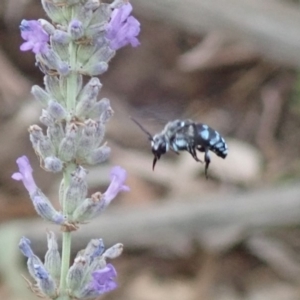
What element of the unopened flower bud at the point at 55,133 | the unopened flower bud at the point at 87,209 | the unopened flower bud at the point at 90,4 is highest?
the unopened flower bud at the point at 90,4

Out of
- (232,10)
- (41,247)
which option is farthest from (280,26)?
(41,247)

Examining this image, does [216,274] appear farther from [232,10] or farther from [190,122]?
[190,122]

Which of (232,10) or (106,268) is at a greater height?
(106,268)

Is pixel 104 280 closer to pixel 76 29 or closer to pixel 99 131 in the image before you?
pixel 99 131

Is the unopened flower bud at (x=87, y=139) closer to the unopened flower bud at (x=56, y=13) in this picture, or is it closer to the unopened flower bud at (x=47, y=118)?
the unopened flower bud at (x=47, y=118)

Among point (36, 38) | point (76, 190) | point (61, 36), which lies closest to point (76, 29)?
point (61, 36)

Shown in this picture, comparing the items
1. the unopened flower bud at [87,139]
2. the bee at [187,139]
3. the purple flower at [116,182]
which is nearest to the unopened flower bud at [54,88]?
the unopened flower bud at [87,139]
